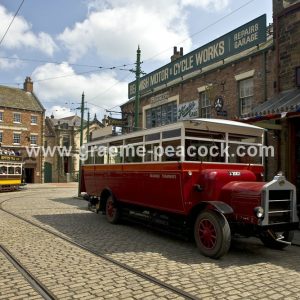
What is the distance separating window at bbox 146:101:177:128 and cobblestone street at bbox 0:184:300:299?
1247 cm

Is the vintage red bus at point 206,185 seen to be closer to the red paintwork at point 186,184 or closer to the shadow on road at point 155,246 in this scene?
the red paintwork at point 186,184

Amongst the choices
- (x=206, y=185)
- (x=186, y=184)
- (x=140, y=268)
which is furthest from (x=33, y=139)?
(x=140, y=268)

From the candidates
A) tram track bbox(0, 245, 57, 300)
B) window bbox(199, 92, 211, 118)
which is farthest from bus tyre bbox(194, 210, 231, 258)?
window bbox(199, 92, 211, 118)

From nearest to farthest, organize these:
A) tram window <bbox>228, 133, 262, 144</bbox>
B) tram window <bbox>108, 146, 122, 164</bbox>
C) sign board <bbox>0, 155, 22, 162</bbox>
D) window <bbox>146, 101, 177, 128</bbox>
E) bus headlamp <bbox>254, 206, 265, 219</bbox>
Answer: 1. bus headlamp <bbox>254, 206, 265, 219</bbox>
2. tram window <bbox>228, 133, 262, 144</bbox>
3. tram window <bbox>108, 146, 122, 164</bbox>
4. window <bbox>146, 101, 177, 128</bbox>
5. sign board <bbox>0, 155, 22, 162</bbox>

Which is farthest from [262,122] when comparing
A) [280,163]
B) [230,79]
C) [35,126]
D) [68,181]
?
[68,181]

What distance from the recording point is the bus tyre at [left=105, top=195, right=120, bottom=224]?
11.4 meters

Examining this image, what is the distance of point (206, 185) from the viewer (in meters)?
7.94

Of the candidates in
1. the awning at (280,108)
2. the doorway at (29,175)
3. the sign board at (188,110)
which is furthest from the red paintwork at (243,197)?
the doorway at (29,175)

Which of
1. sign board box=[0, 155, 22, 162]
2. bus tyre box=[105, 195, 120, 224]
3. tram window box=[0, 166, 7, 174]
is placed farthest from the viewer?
tram window box=[0, 166, 7, 174]

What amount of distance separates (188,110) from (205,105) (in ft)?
4.29

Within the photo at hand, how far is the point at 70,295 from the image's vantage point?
5164mm

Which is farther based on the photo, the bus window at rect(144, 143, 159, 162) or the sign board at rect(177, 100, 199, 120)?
the sign board at rect(177, 100, 199, 120)

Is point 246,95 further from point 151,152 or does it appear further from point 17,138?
point 17,138

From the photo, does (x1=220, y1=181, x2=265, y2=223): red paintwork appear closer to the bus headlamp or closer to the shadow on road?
the bus headlamp
